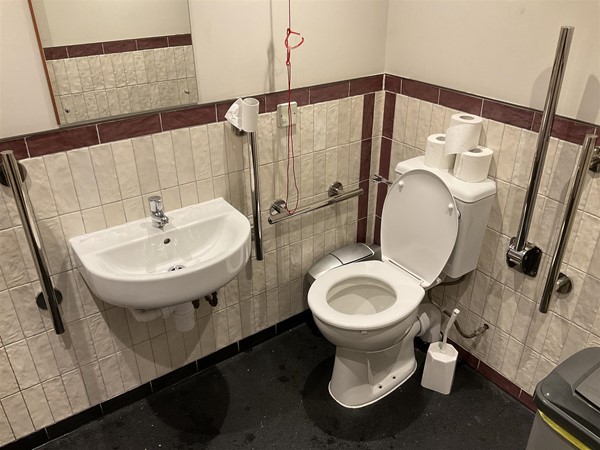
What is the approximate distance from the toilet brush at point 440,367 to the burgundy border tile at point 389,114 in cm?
83

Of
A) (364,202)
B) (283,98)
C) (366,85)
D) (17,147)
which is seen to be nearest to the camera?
(17,147)

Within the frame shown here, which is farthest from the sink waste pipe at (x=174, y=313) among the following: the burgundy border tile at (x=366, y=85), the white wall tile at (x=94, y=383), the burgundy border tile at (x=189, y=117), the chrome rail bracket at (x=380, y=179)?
the burgundy border tile at (x=366, y=85)

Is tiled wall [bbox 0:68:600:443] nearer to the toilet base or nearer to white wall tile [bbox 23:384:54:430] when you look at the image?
white wall tile [bbox 23:384:54:430]

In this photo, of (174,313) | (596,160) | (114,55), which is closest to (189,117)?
(114,55)

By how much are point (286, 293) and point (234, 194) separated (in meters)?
0.59

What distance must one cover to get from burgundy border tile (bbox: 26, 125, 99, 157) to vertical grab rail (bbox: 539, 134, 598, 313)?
1400 mm

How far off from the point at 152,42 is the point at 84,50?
0.65 ft

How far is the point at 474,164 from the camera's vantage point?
5.45 feet

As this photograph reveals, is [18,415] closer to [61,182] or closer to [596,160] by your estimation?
[61,182]

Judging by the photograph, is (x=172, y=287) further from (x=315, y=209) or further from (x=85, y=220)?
(x=315, y=209)

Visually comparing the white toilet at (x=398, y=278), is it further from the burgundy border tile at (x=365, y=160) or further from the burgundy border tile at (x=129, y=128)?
the burgundy border tile at (x=129, y=128)

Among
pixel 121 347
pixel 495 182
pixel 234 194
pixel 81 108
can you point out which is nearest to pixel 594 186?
pixel 495 182

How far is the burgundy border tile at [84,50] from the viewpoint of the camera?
1365mm

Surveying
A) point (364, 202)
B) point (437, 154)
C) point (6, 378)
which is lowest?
point (6, 378)
